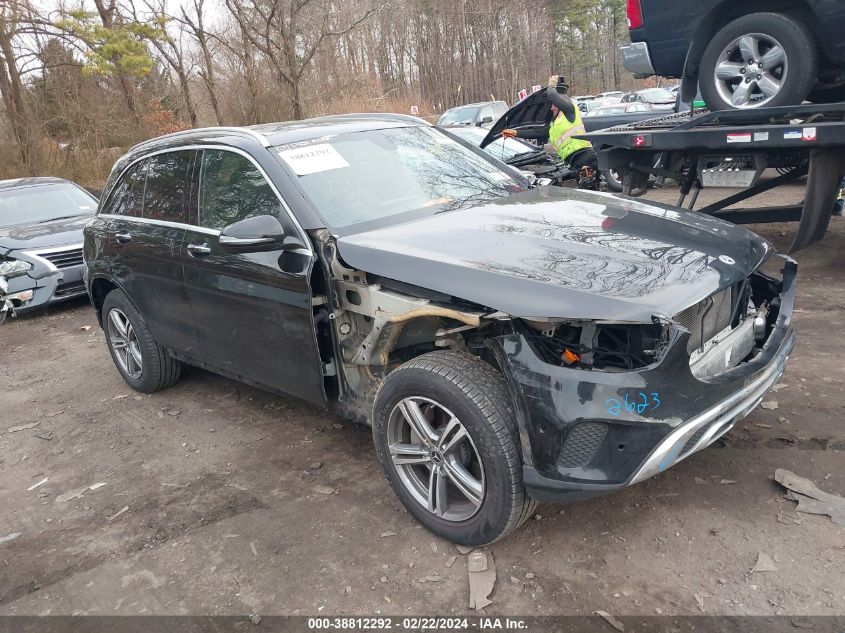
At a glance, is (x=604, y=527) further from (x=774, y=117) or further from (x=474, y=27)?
(x=474, y=27)

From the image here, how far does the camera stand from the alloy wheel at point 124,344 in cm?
520

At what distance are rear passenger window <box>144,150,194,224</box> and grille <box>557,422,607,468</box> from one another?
2.81 metres

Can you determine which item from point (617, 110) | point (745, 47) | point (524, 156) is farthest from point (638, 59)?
point (617, 110)

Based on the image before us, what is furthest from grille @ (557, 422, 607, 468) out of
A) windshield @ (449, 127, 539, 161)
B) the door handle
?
windshield @ (449, 127, 539, 161)

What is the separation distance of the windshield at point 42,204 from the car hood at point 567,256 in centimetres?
774

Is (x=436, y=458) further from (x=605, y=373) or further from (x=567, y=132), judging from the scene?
(x=567, y=132)

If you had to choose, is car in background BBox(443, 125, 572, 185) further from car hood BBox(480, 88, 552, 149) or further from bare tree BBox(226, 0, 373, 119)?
Answer: bare tree BBox(226, 0, 373, 119)

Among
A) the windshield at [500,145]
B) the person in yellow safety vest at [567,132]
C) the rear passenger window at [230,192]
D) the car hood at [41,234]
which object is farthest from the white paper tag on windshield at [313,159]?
the windshield at [500,145]

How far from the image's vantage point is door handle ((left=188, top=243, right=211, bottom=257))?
3898 millimetres

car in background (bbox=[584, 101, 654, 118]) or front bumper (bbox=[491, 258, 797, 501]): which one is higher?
car in background (bbox=[584, 101, 654, 118])

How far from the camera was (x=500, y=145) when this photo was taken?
10633 mm

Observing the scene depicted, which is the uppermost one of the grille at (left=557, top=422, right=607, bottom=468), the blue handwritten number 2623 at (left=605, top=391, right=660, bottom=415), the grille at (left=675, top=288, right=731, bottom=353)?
the grille at (left=675, top=288, right=731, bottom=353)

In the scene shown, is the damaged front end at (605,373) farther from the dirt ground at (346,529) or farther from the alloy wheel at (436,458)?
the dirt ground at (346,529)

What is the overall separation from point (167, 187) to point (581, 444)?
326cm
